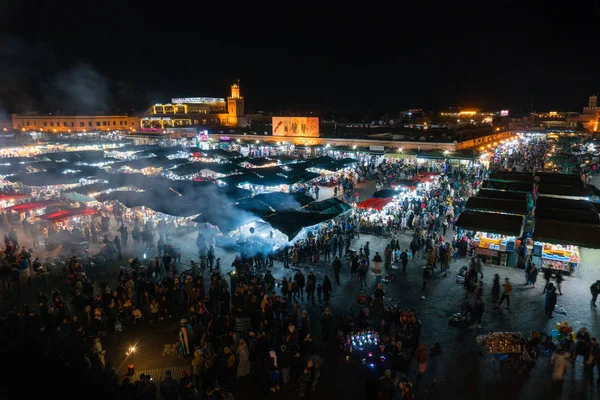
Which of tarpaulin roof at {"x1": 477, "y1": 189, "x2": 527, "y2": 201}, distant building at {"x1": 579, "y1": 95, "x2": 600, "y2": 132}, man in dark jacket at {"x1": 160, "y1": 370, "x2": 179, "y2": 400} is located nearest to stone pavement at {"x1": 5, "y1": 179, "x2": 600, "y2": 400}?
man in dark jacket at {"x1": 160, "y1": 370, "x2": 179, "y2": 400}

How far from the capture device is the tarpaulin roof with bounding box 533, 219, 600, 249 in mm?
10141

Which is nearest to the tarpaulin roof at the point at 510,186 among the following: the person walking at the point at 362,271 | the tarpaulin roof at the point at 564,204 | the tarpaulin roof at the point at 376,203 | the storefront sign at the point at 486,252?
the tarpaulin roof at the point at 564,204

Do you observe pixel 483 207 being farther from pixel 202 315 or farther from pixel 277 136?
pixel 277 136

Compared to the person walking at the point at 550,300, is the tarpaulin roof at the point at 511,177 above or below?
above

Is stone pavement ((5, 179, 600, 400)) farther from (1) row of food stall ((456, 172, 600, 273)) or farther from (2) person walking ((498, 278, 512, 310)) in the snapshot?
(1) row of food stall ((456, 172, 600, 273))

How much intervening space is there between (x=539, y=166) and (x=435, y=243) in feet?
68.4

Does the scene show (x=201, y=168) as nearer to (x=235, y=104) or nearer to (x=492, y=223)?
(x=492, y=223)

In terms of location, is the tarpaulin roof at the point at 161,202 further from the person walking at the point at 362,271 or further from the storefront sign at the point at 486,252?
the storefront sign at the point at 486,252

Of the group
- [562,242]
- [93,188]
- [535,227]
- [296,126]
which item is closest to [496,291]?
[562,242]

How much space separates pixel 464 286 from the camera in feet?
32.2

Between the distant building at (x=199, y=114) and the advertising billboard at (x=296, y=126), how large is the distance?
2694 cm

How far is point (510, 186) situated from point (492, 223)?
5.51 m

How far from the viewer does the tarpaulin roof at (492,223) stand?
11.2 m

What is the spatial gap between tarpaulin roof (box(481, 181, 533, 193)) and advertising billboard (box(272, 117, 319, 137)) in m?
21.7
